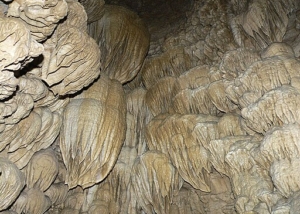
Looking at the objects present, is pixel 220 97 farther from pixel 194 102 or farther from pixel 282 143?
pixel 282 143

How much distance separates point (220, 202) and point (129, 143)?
78.0 inches

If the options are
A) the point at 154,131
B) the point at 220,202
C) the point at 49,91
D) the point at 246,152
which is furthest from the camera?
the point at 154,131

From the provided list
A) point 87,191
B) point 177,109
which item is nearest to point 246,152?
point 177,109

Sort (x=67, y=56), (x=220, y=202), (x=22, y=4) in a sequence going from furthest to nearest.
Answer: (x=220, y=202) → (x=67, y=56) → (x=22, y=4)

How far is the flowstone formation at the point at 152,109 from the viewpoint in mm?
4121

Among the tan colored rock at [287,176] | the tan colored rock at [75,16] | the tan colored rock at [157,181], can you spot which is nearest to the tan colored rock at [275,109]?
the tan colored rock at [287,176]

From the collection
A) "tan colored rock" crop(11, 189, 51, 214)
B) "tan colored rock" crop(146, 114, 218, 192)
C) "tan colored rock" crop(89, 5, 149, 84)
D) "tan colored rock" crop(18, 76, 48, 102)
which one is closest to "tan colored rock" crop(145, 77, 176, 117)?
"tan colored rock" crop(146, 114, 218, 192)

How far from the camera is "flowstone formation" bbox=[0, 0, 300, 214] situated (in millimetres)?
4121

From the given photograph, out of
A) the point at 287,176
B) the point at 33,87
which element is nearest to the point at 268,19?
the point at 287,176

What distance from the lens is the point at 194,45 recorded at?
21.4 feet

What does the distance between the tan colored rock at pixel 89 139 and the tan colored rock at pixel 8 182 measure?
97cm

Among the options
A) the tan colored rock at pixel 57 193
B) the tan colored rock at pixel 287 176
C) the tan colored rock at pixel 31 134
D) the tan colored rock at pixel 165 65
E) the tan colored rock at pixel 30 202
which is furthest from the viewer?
the tan colored rock at pixel 165 65

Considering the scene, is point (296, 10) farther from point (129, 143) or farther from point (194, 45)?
point (129, 143)

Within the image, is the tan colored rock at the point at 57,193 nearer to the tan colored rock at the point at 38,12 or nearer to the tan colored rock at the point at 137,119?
the tan colored rock at the point at 137,119
